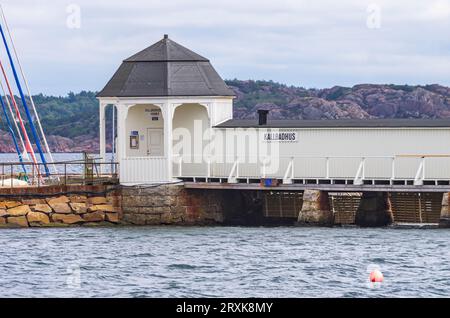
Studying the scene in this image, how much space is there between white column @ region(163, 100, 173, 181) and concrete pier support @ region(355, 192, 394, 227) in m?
7.04

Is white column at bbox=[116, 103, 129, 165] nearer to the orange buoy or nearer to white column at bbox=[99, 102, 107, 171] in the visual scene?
white column at bbox=[99, 102, 107, 171]

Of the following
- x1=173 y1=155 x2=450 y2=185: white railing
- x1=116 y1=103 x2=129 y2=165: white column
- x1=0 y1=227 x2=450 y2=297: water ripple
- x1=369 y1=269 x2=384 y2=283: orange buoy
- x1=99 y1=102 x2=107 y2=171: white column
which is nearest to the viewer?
x1=0 y1=227 x2=450 y2=297: water ripple

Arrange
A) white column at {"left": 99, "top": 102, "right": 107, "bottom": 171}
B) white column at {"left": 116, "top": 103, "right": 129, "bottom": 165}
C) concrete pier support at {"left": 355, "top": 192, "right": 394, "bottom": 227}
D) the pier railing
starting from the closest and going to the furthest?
concrete pier support at {"left": 355, "top": 192, "right": 394, "bottom": 227}
the pier railing
white column at {"left": 116, "top": 103, "right": 129, "bottom": 165}
white column at {"left": 99, "top": 102, "right": 107, "bottom": 171}

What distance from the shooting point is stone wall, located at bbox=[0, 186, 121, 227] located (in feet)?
162

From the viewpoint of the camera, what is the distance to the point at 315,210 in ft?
160

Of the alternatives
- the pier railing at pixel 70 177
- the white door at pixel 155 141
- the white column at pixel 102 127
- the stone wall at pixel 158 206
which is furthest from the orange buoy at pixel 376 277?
the white column at pixel 102 127

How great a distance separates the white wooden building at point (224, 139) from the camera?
48.7m

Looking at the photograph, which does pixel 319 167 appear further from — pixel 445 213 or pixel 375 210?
pixel 445 213

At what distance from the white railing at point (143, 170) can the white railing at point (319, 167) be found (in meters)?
0.67

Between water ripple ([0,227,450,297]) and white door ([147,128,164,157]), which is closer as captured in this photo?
water ripple ([0,227,450,297])

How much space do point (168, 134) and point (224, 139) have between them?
2.06m

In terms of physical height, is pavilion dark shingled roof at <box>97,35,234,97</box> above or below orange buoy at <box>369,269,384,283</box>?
above

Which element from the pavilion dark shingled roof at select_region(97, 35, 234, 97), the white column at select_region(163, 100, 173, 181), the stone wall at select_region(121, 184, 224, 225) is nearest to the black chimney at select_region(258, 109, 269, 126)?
the pavilion dark shingled roof at select_region(97, 35, 234, 97)

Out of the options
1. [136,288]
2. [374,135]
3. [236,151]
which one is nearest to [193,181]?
[236,151]
